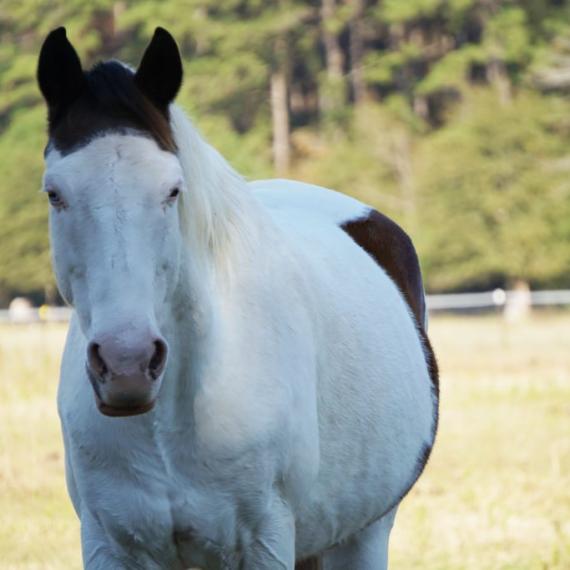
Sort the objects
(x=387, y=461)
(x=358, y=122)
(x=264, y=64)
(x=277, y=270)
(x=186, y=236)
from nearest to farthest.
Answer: (x=186, y=236) → (x=277, y=270) → (x=387, y=461) → (x=358, y=122) → (x=264, y=64)

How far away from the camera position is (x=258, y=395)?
367 centimetres

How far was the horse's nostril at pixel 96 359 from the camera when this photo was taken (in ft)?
10.00

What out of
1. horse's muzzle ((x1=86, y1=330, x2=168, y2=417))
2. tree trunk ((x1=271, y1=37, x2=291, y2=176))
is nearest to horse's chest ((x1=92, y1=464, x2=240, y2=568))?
horse's muzzle ((x1=86, y1=330, x2=168, y2=417))

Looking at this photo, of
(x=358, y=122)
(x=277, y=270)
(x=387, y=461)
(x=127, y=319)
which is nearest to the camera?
(x=127, y=319)

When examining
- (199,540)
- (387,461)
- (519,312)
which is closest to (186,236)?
(199,540)

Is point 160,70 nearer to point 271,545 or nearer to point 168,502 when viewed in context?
point 168,502

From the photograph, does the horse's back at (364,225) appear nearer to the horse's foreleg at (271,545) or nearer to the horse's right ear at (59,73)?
the horse's foreleg at (271,545)

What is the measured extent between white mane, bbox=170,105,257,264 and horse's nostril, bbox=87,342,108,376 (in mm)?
512

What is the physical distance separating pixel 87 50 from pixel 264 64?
5.99 m

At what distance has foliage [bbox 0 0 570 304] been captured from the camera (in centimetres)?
3997

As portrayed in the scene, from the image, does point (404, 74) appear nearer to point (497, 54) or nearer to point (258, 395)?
point (497, 54)

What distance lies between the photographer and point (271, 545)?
12.0ft

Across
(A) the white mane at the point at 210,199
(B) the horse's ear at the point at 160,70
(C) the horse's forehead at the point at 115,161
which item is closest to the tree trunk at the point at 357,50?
(A) the white mane at the point at 210,199

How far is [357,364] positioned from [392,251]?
1.06 m
